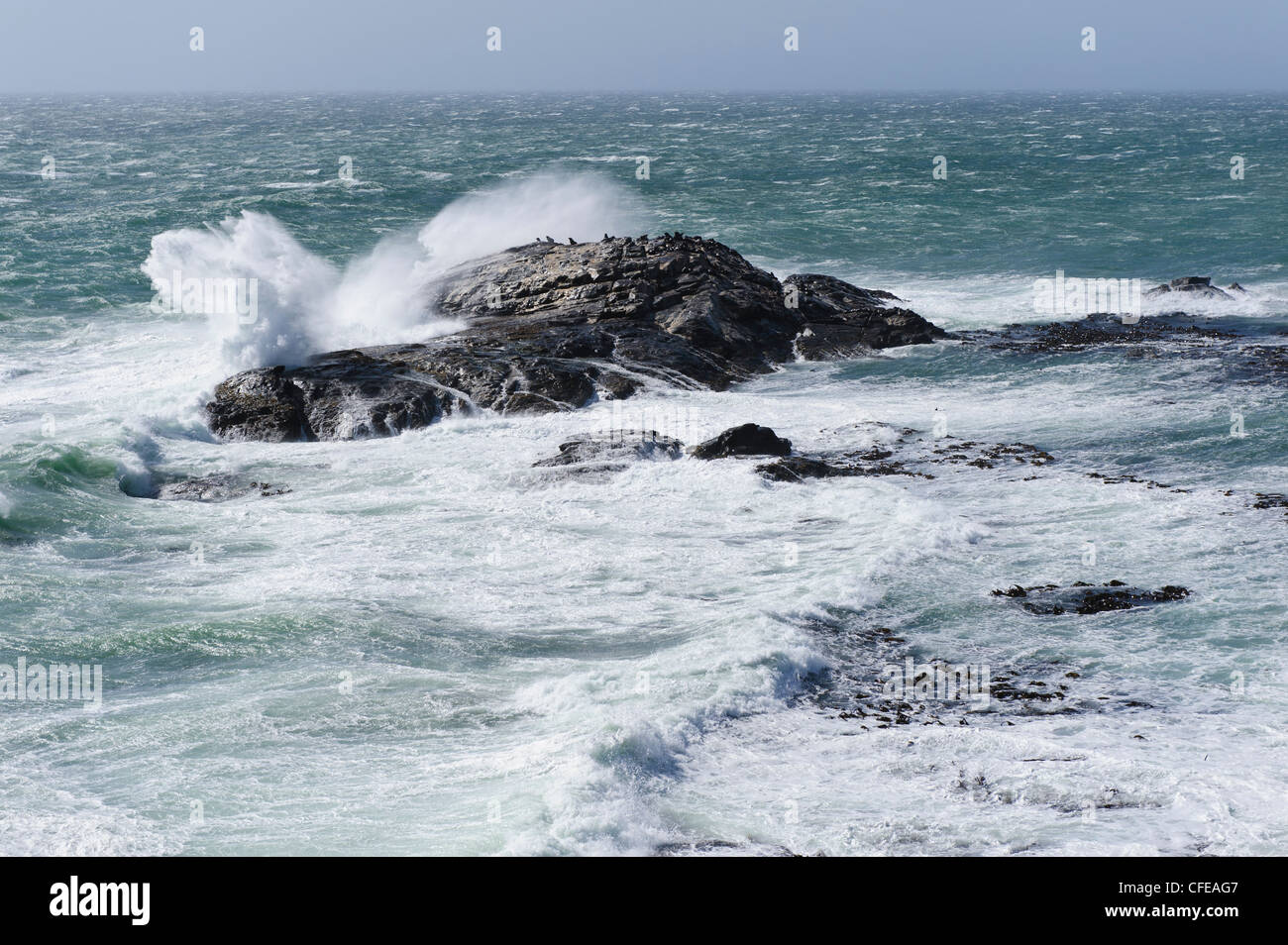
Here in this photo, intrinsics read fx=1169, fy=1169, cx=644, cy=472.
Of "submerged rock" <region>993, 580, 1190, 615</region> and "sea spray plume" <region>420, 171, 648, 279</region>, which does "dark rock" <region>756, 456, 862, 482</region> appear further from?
"sea spray plume" <region>420, 171, 648, 279</region>

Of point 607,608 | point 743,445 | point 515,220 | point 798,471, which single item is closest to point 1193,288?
point 743,445

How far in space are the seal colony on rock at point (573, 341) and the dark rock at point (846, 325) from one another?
0.04 metres

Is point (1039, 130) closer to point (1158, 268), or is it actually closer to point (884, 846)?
point (1158, 268)

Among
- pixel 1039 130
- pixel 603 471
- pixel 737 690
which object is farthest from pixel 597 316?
pixel 1039 130

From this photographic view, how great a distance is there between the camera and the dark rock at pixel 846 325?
30009 mm

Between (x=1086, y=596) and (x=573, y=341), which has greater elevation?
(x=573, y=341)

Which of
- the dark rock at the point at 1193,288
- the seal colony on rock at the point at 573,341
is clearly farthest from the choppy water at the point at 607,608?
the dark rock at the point at 1193,288

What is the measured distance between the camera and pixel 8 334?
3198 centimetres

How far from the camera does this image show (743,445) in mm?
21547

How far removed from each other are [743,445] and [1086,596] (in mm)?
7534

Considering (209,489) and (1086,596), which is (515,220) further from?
(1086,596)

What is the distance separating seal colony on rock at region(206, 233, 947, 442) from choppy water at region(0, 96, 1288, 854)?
99cm

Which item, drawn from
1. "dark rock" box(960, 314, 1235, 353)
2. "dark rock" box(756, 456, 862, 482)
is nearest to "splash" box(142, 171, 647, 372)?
"dark rock" box(756, 456, 862, 482)

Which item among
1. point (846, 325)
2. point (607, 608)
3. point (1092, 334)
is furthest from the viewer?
point (846, 325)
